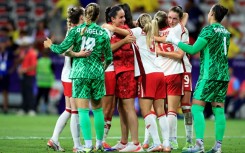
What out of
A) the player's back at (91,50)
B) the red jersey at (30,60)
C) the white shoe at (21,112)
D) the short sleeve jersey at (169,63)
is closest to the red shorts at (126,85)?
the player's back at (91,50)

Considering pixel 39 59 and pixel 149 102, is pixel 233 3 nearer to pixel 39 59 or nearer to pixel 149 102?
pixel 39 59

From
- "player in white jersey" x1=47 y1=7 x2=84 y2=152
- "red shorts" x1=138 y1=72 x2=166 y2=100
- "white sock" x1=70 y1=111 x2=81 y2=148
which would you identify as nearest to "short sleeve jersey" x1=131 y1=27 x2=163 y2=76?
"red shorts" x1=138 y1=72 x2=166 y2=100

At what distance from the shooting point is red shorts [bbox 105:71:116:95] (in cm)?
1338

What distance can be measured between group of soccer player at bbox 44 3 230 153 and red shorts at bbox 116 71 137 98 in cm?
2

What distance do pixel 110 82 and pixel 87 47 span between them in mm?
1211

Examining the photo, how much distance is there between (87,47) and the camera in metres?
12.4

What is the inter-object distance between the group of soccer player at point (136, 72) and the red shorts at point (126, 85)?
0.02 meters

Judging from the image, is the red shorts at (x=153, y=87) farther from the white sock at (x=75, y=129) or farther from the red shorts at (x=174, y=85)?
the white sock at (x=75, y=129)

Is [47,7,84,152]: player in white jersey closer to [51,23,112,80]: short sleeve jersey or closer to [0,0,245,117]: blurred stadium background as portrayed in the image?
[51,23,112,80]: short sleeve jersey

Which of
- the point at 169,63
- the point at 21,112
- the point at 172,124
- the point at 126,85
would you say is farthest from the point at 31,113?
the point at 126,85

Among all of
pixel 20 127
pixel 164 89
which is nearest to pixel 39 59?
pixel 20 127

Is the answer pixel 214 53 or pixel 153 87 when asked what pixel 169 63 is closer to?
pixel 153 87

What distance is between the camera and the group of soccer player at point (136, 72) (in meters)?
12.4

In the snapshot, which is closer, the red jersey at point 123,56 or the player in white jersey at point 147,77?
the player in white jersey at point 147,77
